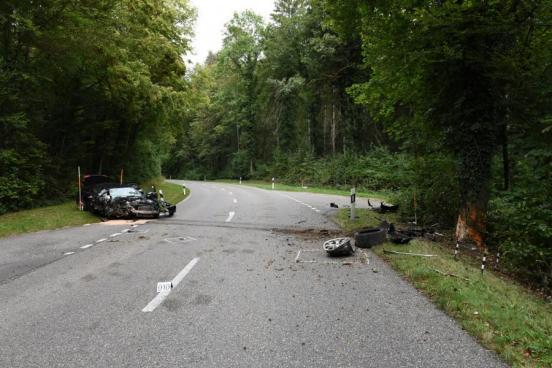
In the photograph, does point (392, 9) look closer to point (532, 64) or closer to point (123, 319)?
point (532, 64)

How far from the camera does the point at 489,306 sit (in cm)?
480

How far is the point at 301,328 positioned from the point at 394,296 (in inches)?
71.3

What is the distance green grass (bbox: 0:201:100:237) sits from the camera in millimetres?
11466

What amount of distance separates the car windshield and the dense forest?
379cm

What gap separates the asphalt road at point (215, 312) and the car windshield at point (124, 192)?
543 centimetres

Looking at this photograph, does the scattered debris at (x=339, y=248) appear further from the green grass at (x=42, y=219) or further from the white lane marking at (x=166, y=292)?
the green grass at (x=42, y=219)

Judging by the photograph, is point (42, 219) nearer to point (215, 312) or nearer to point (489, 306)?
point (215, 312)

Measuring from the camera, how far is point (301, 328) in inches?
167

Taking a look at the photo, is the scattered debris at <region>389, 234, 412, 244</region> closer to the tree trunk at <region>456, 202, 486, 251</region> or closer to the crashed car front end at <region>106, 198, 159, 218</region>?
the tree trunk at <region>456, 202, 486, 251</region>

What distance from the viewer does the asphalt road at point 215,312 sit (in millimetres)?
3598

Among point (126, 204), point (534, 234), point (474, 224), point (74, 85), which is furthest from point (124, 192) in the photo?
point (534, 234)

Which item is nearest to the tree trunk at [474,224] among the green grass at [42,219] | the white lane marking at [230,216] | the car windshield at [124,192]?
the white lane marking at [230,216]

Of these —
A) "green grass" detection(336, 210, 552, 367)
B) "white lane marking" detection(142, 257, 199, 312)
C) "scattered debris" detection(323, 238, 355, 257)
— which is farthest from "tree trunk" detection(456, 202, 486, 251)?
"white lane marking" detection(142, 257, 199, 312)

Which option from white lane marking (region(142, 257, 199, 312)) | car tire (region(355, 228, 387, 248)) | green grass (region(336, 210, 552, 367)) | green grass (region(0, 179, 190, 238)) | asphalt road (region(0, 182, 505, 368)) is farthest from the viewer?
green grass (region(0, 179, 190, 238))
